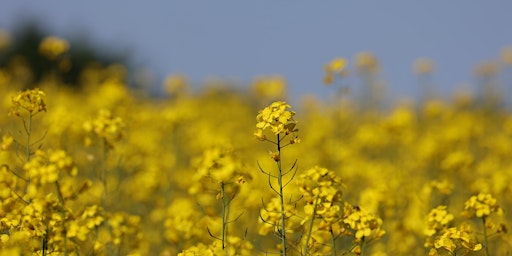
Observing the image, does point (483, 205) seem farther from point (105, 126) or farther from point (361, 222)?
point (105, 126)

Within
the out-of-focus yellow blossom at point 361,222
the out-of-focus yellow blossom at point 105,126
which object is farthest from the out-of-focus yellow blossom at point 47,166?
the out-of-focus yellow blossom at point 361,222

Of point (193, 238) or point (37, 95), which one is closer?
point (37, 95)

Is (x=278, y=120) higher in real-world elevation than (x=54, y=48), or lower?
lower

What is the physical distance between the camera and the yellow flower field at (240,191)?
366cm

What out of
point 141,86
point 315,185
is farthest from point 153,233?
point 141,86

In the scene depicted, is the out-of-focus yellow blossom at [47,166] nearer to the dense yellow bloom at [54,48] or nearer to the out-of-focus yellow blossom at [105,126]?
the out-of-focus yellow blossom at [105,126]

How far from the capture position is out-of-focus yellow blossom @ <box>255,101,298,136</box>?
346 centimetres

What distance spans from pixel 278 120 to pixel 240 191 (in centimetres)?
213

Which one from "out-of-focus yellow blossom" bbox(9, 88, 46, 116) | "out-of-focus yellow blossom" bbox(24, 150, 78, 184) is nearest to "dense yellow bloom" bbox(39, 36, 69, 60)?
"out-of-focus yellow blossom" bbox(9, 88, 46, 116)

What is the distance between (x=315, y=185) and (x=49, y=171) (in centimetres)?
129

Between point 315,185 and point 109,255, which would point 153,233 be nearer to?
point 109,255

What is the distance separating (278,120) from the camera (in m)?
3.50

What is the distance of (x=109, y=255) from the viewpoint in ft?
16.5

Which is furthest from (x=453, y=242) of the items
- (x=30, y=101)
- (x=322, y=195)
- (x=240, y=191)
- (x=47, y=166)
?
(x=30, y=101)
